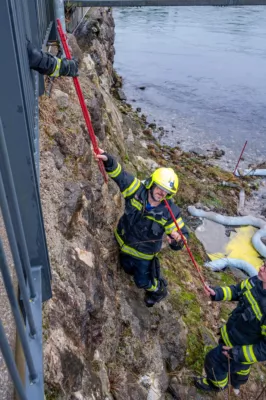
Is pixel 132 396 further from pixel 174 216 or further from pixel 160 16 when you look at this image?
pixel 160 16

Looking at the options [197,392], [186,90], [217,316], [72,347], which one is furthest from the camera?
[186,90]

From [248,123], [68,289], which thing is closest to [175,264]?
[68,289]

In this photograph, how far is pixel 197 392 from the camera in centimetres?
506

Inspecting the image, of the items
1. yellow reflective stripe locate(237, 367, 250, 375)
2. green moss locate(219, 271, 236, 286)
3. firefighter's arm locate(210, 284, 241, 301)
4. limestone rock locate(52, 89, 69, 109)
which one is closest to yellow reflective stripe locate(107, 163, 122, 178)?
limestone rock locate(52, 89, 69, 109)

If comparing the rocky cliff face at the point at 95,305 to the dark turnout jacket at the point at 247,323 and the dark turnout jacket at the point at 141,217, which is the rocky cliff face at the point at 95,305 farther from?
the dark turnout jacket at the point at 247,323

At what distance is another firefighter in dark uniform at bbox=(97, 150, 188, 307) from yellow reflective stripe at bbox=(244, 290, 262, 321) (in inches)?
41.0

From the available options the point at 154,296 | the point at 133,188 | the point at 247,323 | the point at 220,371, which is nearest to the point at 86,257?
the point at 133,188

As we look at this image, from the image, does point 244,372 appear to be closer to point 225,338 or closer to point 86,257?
point 225,338

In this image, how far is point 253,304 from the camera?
4211mm

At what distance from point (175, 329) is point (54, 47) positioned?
630 cm

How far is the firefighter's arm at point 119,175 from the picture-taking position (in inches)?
174

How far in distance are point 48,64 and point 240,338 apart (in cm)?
429

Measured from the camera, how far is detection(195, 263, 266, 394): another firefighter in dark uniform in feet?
13.7

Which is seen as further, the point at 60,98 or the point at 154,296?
the point at 60,98
